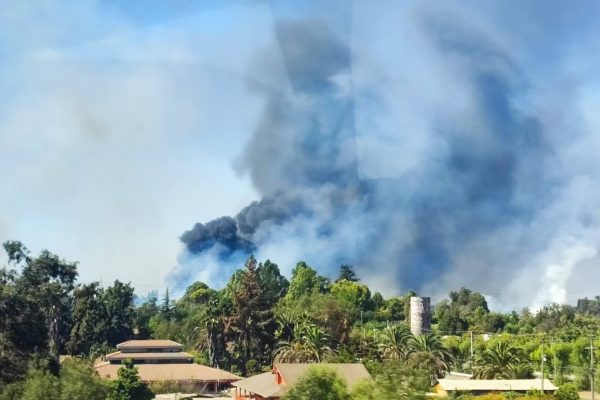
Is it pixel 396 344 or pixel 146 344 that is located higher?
pixel 146 344

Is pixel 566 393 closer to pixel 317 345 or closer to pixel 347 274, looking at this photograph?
pixel 317 345

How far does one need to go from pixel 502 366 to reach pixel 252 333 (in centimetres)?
2610

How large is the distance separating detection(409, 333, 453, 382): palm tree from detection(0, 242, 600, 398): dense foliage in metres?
0.10

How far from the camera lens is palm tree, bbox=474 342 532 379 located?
67250mm

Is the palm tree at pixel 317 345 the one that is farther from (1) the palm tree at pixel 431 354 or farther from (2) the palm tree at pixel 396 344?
(1) the palm tree at pixel 431 354

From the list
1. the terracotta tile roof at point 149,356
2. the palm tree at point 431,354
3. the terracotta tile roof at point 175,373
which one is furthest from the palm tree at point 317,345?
the terracotta tile roof at point 149,356

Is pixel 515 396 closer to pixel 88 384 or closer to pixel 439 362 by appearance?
pixel 439 362

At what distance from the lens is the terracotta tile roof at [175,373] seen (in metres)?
72.9

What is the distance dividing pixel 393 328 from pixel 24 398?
4695 centimetres

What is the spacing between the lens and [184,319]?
120 m

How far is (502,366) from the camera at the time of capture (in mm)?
67500

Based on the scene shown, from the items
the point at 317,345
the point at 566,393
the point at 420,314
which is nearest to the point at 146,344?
the point at 317,345

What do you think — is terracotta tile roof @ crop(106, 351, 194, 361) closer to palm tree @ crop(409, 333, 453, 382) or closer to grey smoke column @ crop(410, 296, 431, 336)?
palm tree @ crop(409, 333, 453, 382)

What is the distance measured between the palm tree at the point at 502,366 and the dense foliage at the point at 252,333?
0.09 meters
